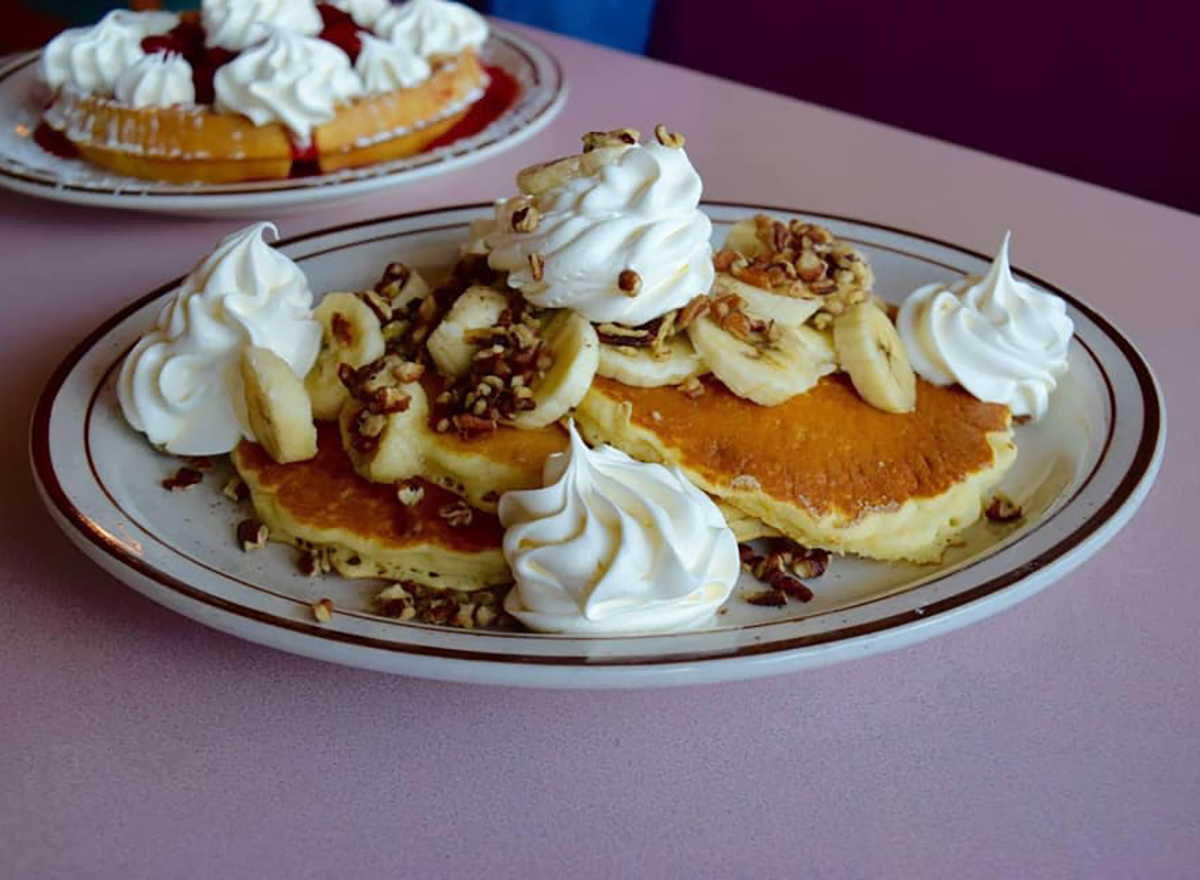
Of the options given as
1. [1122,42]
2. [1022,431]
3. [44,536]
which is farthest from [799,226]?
[1122,42]

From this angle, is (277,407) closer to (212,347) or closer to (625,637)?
(212,347)

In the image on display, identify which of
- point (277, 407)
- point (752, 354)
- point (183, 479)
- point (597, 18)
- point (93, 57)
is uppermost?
point (752, 354)

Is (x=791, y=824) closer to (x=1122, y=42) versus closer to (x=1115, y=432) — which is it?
(x=1115, y=432)

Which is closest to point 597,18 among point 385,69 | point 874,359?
point 385,69

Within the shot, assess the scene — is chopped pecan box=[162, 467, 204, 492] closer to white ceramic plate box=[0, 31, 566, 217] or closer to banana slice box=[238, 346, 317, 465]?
banana slice box=[238, 346, 317, 465]

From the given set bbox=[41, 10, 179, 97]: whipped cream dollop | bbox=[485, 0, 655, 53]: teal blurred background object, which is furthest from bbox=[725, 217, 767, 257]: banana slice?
bbox=[485, 0, 655, 53]: teal blurred background object
